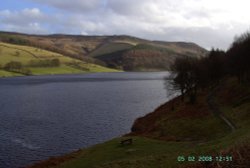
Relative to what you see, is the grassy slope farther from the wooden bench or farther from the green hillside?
the wooden bench

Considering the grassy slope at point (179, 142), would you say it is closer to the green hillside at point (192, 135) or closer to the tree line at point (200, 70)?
the green hillside at point (192, 135)

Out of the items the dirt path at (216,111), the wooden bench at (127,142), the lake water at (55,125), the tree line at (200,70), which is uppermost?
the tree line at (200,70)

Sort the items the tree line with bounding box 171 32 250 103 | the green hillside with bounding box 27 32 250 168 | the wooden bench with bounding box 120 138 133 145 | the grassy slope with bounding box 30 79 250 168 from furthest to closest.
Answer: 1. the tree line with bounding box 171 32 250 103
2. the wooden bench with bounding box 120 138 133 145
3. the grassy slope with bounding box 30 79 250 168
4. the green hillside with bounding box 27 32 250 168

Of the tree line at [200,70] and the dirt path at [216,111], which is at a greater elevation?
the tree line at [200,70]

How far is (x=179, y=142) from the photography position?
50531mm

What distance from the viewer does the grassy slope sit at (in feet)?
107

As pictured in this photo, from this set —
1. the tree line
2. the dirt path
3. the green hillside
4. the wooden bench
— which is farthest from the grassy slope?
the tree line

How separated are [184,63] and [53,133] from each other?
142 ft

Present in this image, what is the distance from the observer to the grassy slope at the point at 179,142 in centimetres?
3266

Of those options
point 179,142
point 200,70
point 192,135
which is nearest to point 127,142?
point 179,142

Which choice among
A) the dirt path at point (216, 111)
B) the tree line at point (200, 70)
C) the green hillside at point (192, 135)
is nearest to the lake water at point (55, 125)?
the green hillside at point (192, 135)

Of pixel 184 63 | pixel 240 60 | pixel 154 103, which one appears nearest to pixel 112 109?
pixel 154 103

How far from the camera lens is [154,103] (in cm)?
13175

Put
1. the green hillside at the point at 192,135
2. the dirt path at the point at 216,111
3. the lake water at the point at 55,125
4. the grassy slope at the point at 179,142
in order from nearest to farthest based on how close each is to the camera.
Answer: the green hillside at the point at 192,135 < the grassy slope at the point at 179,142 < the dirt path at the point at 216,111 < the lake water at the point at 55,125
